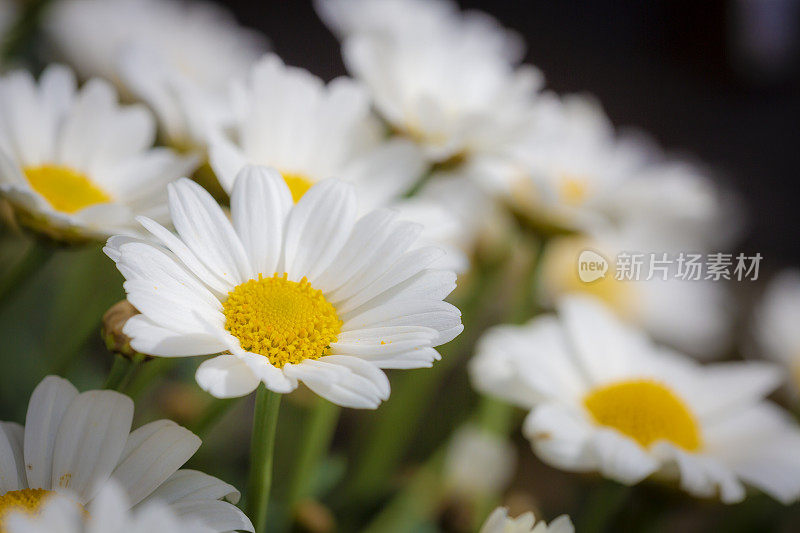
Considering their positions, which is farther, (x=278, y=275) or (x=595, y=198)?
(x=595, y=198)

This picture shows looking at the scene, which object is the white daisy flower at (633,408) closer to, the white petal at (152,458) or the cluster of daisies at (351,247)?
the cluster of daisies at (351,247)

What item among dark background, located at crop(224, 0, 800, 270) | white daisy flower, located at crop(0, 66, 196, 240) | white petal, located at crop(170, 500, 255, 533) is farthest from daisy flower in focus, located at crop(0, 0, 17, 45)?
dark background, located at crop(224, 0, 800, 270)

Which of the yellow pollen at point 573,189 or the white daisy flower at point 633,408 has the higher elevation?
the yellow pollen at point 573,189

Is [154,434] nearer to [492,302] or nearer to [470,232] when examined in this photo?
[470,232]

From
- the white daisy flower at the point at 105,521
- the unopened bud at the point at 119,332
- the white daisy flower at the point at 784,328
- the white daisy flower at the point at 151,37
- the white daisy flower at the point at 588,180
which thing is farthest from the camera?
the white daisy flower at the point at 151,37

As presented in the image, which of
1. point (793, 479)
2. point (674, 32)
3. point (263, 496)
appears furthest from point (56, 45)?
point (674, 32)

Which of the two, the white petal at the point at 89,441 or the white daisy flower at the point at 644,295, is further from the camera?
the white daisy flower at the point at 644,295

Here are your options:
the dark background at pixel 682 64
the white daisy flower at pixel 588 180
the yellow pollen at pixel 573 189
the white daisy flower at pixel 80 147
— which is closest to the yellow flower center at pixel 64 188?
the white daisy flower at pixel 80 147
